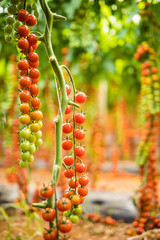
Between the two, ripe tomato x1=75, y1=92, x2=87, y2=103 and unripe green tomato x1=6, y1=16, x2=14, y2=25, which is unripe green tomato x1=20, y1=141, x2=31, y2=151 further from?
unripe green tomato x1=6, y1=16, x2=14, y2=25

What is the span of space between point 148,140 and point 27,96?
3.75 feet

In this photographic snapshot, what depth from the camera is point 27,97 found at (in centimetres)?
56

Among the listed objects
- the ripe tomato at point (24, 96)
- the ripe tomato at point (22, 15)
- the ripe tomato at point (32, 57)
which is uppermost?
the ripe tomato at point (22, 15)

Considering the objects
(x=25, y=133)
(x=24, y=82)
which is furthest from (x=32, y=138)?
(x=24, y=82)

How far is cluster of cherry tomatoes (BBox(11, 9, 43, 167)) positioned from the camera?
56 centimetres

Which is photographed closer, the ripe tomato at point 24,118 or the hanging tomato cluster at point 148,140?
the ripe tomato at point 24,118

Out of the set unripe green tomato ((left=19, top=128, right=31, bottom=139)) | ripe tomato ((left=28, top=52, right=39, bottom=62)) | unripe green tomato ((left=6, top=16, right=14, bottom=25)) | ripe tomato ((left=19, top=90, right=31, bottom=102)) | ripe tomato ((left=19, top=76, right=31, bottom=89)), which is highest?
unripe green tomato ((left=6, top=16, right=14, bottom=25))

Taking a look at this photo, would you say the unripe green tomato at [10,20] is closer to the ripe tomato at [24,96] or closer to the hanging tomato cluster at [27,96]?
the hanging tomato cluster at [27,96]

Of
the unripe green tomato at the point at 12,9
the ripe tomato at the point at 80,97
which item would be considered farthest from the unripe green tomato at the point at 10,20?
the ripe tomato at the point at 80,97

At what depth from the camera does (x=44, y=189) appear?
495 millimetres

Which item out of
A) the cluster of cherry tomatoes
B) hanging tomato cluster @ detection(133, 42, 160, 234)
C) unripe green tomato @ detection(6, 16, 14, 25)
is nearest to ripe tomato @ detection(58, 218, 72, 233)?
the cluster of cherry tomatoes

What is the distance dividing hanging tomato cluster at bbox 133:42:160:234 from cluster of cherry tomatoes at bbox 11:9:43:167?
1018mm

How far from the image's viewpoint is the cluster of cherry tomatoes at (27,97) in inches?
22.0

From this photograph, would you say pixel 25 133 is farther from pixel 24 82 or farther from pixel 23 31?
pixel 23 31
